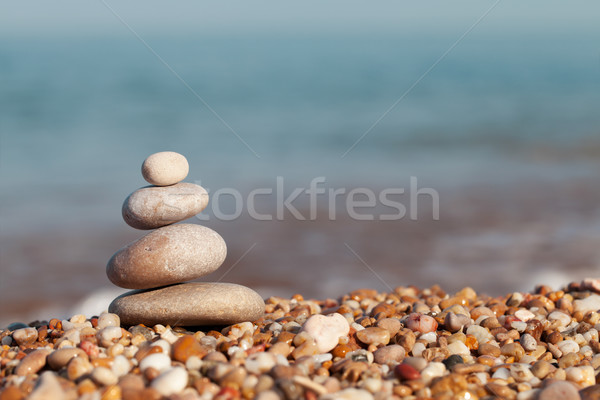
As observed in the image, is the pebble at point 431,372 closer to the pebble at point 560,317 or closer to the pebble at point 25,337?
the pebble at point 560,317

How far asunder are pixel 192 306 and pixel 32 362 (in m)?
1.07

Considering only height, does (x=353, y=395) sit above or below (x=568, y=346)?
above

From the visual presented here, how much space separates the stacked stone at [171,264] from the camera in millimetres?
3961

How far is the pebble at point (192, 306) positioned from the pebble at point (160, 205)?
50 cm

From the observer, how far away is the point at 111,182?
31.8 feet

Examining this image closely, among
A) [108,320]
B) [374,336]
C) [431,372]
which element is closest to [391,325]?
[374,336]

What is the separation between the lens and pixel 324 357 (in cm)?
337

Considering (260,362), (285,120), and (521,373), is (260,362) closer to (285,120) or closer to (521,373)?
(521,373)

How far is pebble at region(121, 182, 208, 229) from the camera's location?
4117mm

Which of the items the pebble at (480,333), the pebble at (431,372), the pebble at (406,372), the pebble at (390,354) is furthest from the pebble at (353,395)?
the pebble at (480,333)

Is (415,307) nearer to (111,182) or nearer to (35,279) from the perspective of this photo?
(35,279)

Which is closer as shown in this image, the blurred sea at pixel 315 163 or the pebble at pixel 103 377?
the pebble at pixel 103 377

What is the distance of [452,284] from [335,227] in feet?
6.63

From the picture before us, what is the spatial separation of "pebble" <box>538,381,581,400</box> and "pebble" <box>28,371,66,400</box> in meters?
2.24
